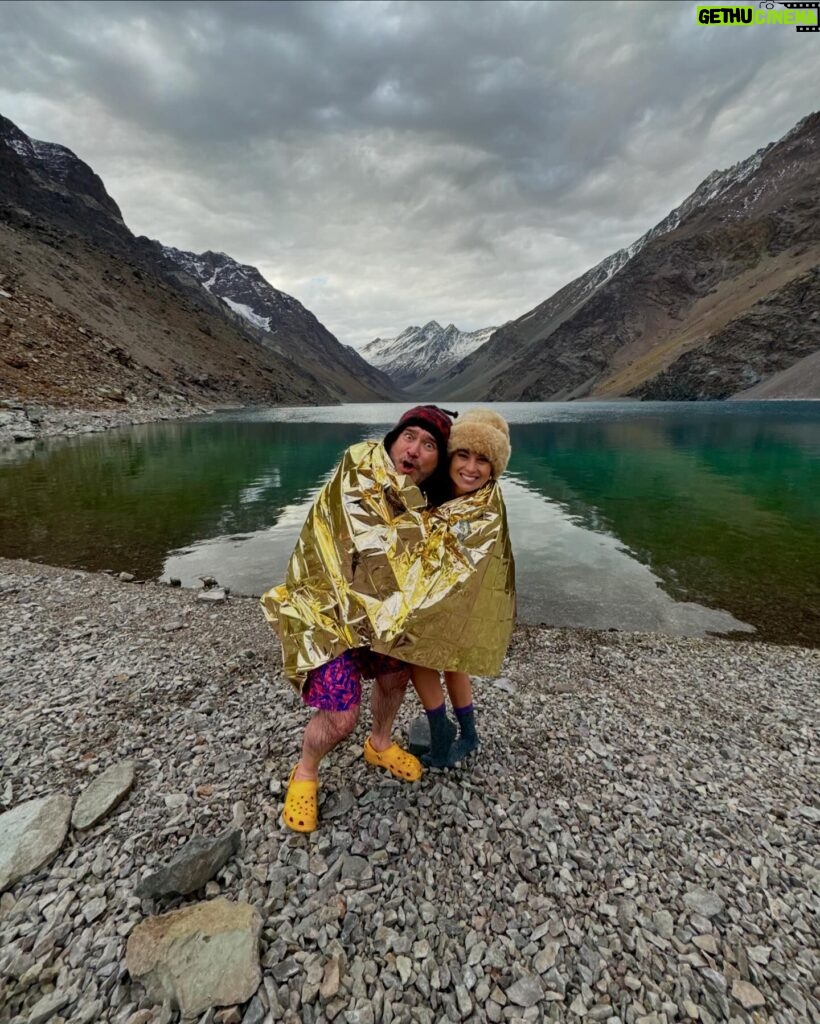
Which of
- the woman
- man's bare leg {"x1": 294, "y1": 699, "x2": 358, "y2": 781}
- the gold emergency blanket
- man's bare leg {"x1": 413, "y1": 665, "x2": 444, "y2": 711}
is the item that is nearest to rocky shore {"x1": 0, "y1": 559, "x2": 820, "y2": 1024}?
man's bare leg {"x1": 294, "y1": 699, "x2": 358, "y2": 781}

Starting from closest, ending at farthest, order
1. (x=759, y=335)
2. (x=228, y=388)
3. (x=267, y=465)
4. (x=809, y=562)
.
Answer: (x=809, y=562) < (x=267, y=465) < (x=228, y=388) < (x=759, y=335)

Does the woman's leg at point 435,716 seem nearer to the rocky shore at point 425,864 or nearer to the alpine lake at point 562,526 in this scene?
the rocky shore at point 425,864

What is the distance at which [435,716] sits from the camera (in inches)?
186

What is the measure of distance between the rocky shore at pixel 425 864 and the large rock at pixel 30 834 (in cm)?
5

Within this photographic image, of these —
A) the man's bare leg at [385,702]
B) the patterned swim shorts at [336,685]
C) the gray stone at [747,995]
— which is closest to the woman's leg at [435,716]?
the man's bare leg at [385,702]

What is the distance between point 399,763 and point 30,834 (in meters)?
3.15

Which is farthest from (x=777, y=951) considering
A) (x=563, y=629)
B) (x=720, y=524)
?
(x=720, y=524)

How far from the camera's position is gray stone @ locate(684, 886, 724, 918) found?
3592 millimetres

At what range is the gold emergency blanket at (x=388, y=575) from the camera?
3906mm

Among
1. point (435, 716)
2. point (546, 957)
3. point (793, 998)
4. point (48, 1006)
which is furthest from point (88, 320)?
point (793, 998)

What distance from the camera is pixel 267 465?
38.9 m

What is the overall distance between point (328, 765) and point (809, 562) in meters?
16.9

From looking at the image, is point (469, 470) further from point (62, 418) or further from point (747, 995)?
point (62, 418)

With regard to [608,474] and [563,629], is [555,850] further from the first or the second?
[608,474]
